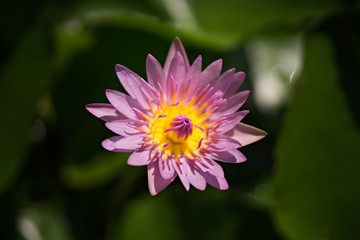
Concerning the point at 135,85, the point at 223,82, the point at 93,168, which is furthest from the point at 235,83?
the point at 93,168

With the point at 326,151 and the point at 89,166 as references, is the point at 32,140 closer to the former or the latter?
the point at 89,166

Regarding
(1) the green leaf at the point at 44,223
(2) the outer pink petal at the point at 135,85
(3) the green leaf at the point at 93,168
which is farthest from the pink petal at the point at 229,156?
(1) the green leaf at the point at 44,223

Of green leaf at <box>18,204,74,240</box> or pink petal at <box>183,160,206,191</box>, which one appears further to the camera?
green leaf at <box>18,204,74,240</box>

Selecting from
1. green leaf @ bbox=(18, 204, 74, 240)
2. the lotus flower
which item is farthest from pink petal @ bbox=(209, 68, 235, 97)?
green leaf @ bbox=(18, 204, 74, 240)

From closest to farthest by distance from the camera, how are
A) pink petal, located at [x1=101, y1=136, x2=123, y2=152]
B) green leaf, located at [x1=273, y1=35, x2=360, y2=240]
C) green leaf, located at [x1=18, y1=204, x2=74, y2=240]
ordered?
pink petal, located at [x1=101, y1=136, x2=123, y2=152], green leaf, located at [x1=273, y1=35, x2=360, y2=240], green leaf, located at [x1=18, y1=204, x2=74, y2=240]

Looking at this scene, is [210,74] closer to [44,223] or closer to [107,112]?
[107,112]

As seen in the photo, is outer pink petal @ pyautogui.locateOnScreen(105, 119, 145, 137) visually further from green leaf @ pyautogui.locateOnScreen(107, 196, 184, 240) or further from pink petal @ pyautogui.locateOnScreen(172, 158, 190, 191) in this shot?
green leaf @ pyautogui.locateOnScreen(107, 196, 184, 240)
